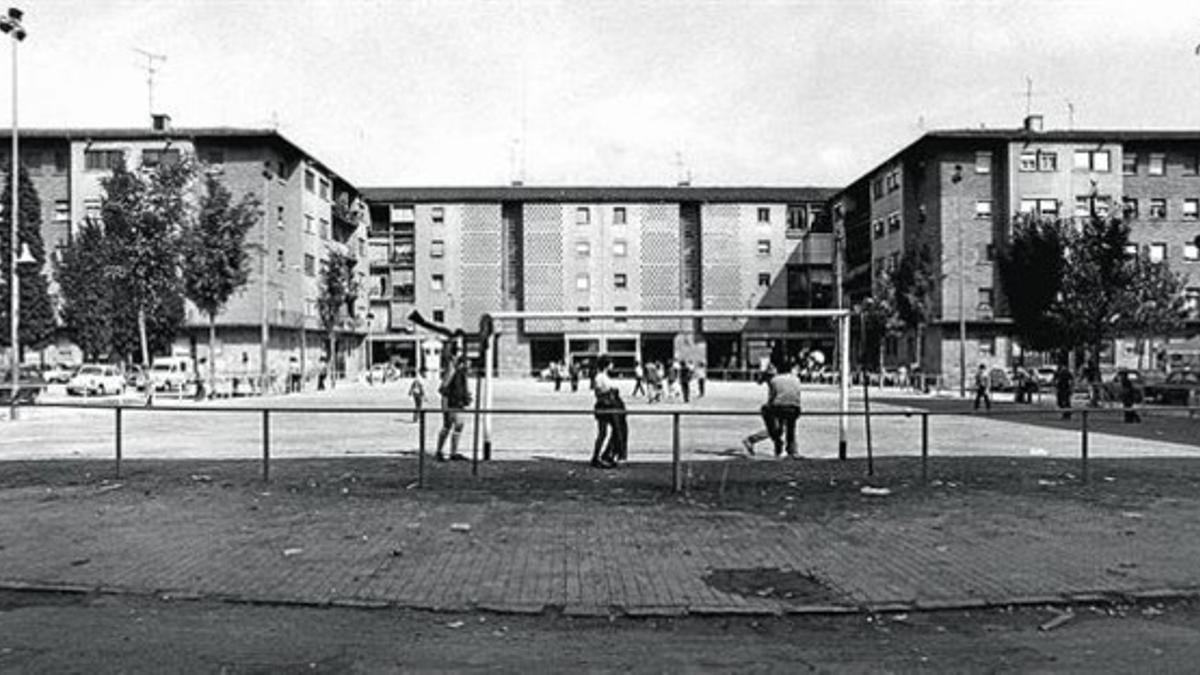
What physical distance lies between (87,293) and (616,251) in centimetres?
4202

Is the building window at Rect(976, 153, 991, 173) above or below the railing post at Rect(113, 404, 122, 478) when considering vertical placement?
above

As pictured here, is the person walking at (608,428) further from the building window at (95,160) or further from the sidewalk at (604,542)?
the building window at (95,160)

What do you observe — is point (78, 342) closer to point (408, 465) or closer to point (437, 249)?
point (437, 249)

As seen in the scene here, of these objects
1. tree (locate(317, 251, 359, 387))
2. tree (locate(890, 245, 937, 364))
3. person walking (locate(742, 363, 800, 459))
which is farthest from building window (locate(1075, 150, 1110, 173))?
person walking (locate(742, 363, 800, 459))

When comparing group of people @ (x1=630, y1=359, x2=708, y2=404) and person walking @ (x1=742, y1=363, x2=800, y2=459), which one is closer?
person walking @ (x1=742, y1=363, x2=800, y2=459)

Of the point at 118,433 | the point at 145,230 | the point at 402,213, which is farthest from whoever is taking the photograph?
the point at 402,213

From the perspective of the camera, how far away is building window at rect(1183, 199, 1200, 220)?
65125 mm

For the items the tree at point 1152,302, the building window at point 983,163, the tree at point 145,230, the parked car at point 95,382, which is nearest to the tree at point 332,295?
the parked car at point 95,382

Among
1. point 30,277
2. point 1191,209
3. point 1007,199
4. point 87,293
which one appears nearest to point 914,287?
point 1007,199

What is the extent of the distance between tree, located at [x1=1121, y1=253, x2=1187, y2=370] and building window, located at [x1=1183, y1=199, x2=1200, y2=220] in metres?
14.7

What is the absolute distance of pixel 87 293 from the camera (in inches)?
2157

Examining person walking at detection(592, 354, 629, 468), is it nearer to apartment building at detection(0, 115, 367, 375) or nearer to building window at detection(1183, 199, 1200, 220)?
apartment building at detection(0, 115, 367, 375)

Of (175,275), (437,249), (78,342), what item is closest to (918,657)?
(175,275)

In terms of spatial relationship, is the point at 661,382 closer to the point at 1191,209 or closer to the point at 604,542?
the point at 604,542
